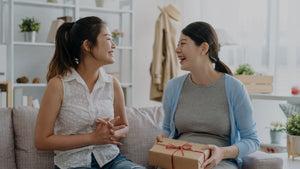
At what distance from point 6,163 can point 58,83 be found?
1.58ft

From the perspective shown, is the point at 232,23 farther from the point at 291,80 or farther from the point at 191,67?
the point at 191,67

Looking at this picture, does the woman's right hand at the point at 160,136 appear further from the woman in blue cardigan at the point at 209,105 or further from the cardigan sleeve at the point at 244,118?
the cardigan sleeve at the point at 244,118

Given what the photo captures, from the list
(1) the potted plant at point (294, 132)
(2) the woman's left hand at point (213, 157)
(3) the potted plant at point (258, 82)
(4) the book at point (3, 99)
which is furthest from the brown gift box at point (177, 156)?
(4) the book at point (3, 99)

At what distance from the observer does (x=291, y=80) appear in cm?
365

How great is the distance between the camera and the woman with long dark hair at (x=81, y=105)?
1.60 metres

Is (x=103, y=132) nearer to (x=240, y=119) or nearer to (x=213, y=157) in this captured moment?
(x=213, y=157)

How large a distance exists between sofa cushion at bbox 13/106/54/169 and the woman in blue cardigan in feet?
1.92

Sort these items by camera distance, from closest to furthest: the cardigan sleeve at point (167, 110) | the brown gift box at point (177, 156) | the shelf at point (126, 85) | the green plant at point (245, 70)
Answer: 1. the brown gift box at point (177, 156)
2. the cardigan sleeve at point (167, 110)
3. the green plant at point (245, 70)
4. the shelf at point (126, 85)

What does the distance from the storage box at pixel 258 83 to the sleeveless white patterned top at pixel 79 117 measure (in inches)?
76.9

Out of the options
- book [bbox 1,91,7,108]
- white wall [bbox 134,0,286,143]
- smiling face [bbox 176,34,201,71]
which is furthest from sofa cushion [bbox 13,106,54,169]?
white wall [bbox 134,0,286,143]

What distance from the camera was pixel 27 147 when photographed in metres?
1.77

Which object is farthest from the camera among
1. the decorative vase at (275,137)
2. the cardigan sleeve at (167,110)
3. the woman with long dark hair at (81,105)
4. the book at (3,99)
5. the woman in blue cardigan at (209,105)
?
the book at (3,99)

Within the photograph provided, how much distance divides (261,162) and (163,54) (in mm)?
2533

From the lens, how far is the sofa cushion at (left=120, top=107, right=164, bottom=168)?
6.32 feet
